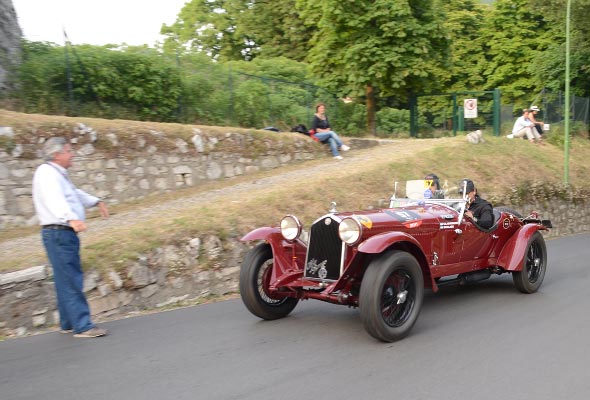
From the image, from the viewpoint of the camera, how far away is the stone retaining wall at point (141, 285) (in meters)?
6.79

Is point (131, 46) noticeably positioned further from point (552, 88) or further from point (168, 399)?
point (552, 88)

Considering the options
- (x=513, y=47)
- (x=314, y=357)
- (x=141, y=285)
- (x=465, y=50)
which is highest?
(x=465, y=50)

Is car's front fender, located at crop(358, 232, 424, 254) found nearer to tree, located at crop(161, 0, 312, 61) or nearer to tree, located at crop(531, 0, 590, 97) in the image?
tree, located at crop(531, 0, 590, 97)

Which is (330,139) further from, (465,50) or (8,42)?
(465,50)

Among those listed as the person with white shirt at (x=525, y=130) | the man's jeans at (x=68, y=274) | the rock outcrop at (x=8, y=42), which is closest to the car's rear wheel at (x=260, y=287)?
the man's jeans at (x=68, y=274)

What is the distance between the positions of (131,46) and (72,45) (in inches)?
65.1

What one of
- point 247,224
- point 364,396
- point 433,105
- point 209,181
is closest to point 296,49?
point 433,105

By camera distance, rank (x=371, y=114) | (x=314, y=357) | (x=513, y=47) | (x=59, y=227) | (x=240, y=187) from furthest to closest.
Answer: (x=513, y=47), (x=371, y=114), (x=240, y=187), (x=59, y=227), (x=314, y=357)

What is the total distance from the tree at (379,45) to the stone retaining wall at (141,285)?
43.6 ft

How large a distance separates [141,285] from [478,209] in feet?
15.2

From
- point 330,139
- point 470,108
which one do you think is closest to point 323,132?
point 330,139

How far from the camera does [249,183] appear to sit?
→ 13.5 meters

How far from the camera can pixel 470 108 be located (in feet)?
72.4

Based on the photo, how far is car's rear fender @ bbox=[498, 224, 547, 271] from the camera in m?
8.02
